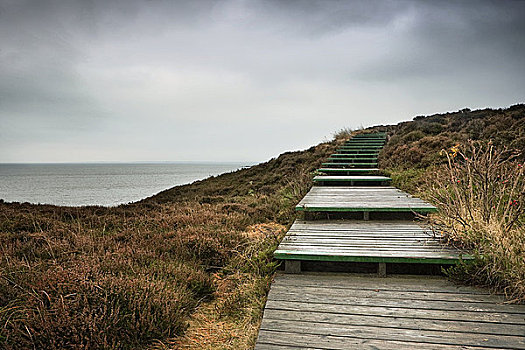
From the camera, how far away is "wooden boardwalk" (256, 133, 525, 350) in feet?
6.23

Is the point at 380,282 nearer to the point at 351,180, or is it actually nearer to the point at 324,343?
the point at 324,343

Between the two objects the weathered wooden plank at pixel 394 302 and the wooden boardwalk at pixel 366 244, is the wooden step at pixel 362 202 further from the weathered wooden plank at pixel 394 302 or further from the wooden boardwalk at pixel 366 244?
the weathered wooden plank at pixel 394 302

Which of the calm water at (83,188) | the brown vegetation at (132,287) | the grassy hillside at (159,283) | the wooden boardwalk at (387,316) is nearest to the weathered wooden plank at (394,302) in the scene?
the wooden boardwalk at (387,316)

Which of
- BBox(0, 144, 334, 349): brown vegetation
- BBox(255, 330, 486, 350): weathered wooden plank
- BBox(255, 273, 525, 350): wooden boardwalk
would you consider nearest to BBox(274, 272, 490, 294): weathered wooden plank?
BBox(255, 273, 525, 350): wooden boardwalk

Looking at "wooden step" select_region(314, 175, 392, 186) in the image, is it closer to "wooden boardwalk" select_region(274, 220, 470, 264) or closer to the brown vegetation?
the brown vegetation

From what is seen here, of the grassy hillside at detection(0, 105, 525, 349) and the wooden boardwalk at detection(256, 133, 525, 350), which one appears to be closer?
the wooden boardwalk at detection(256, 133, 525, 350)

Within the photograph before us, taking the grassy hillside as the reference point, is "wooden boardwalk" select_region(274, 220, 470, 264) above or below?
above

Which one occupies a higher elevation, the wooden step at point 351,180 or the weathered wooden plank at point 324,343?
the wooden step at point 351,180

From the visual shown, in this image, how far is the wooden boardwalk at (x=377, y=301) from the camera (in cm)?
190

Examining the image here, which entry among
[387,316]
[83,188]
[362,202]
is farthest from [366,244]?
[83,188]

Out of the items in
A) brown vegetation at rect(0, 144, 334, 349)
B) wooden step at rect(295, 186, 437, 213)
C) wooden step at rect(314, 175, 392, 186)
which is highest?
wooden step at rect(314, 175, 392, 186)

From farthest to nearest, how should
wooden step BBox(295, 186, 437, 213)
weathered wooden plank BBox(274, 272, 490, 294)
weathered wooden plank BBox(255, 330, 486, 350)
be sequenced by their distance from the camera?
1. wooden step BBox(295, 186, 437, 213)
2. weathered wooden plank BBox(274, 272, 490, 294)
3. weathered wooden plank BBox(255, 330, 486, 350)

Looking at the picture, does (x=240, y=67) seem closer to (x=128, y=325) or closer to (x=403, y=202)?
(x=403, y=202)

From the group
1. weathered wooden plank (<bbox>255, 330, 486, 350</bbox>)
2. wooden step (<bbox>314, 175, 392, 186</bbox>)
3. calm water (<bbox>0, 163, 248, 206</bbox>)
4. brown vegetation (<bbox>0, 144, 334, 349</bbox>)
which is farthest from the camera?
calm water (<bbox>0, 163, 248, 206</bbox>)
